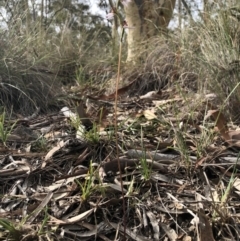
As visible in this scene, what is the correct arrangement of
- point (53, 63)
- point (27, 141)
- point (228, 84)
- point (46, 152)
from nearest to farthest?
point (46, 152), point (27, 141), point (228, 84), point (53, 63)

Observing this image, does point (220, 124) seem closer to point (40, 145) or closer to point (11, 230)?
point (40, 145)

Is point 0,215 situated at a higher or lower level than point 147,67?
lower

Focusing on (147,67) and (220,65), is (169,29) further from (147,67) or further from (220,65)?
(220,65)

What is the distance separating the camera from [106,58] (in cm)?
451

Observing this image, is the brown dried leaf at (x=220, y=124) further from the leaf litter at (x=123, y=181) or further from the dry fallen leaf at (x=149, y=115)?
the dry fallen leaf at (x=149, y=115)

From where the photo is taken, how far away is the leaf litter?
4.57 feet

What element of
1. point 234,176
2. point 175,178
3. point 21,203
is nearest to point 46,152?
point 21,203

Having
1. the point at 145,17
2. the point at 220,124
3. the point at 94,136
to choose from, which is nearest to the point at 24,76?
the point at 94,136

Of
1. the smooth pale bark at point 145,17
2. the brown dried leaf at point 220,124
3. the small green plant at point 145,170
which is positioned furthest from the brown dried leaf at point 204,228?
the smooth pale bark at point 145,17

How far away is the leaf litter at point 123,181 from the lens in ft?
4.57

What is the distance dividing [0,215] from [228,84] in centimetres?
144

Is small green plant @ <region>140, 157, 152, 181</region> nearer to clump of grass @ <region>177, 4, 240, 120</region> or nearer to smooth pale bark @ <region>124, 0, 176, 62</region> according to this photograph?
clump of grass @ <region>177, 4, 240, 120</region>

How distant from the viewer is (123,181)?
1.60 m

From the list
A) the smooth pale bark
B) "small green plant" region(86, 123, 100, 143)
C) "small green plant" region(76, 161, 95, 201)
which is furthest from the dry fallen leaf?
the smooth pale bark
